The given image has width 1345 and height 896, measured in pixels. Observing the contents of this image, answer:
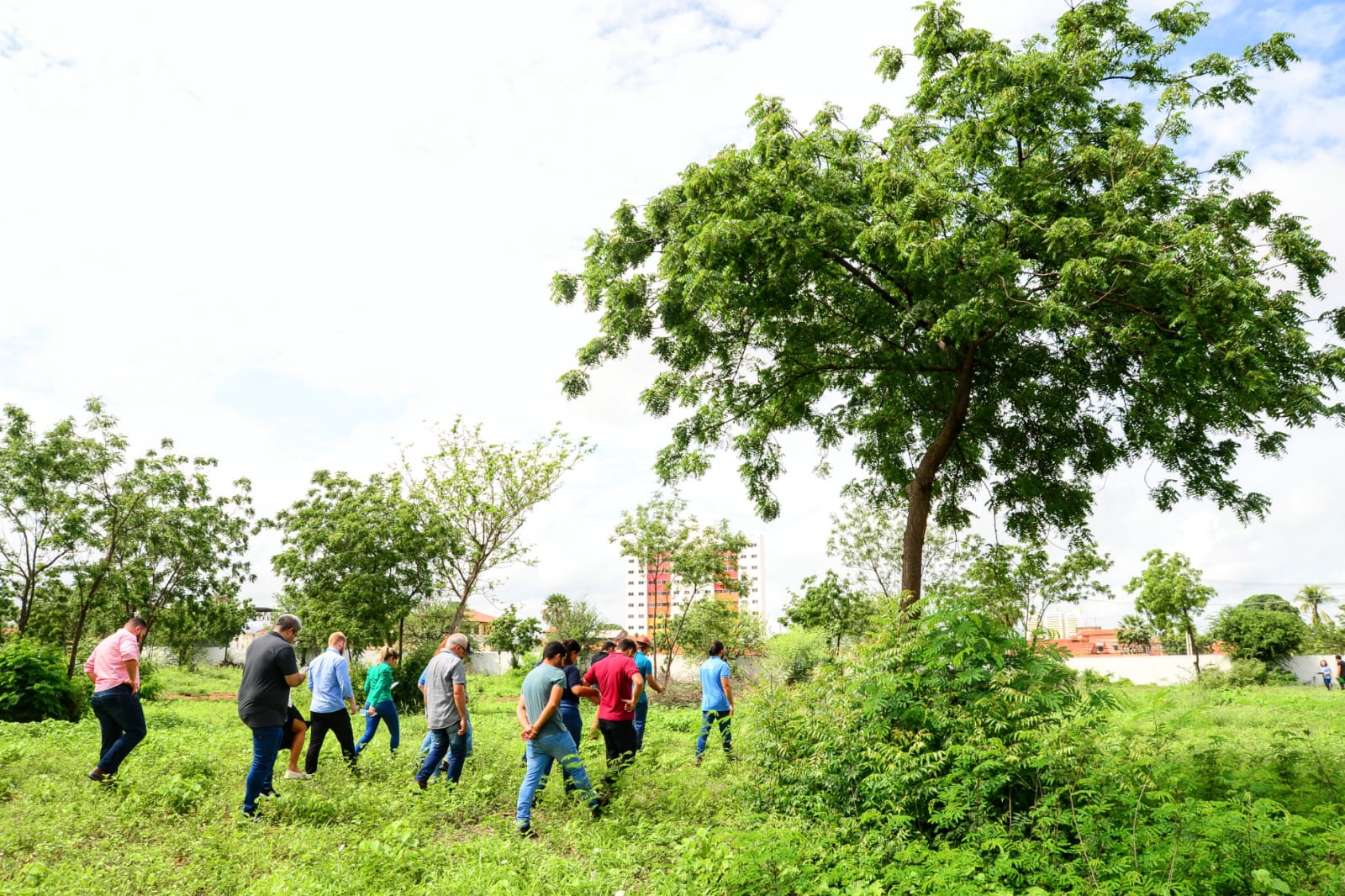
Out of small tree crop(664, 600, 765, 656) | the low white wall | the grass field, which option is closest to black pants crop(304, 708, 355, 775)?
the grass field

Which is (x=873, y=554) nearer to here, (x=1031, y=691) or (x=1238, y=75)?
(x=1238, y=75)

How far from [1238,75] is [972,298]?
5.13m

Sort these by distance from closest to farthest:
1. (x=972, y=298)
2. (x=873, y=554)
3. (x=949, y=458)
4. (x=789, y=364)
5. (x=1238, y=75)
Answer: (x=972, y=298) → (x=1238, y=75) → (x=789, y=364) → (x=949, y=458) → (x=873, y=554)

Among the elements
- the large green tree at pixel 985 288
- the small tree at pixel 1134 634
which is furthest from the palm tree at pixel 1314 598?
the large green tree at pixel 985 288

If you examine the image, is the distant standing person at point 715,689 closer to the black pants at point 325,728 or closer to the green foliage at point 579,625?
the black pants at point 325,728

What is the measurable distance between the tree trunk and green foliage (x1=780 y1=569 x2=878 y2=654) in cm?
2212

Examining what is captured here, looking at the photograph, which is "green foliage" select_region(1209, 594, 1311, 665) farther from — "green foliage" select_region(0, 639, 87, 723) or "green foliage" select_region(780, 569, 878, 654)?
"green foliage" select_region(0, 639, 87, 723)

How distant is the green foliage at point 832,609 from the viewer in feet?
112

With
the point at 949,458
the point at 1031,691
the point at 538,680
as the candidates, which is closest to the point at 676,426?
the point at 949,458

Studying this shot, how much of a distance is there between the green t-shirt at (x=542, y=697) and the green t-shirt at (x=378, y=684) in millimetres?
4132

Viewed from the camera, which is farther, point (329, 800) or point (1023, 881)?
point (329, 800)

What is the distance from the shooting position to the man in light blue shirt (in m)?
9.11

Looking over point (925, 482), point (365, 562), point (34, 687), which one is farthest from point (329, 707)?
point (365, 562)

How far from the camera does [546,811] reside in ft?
26.1
